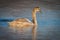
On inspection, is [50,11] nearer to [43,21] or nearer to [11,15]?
[43,21]

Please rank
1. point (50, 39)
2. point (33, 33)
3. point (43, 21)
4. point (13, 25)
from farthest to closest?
point (43, 21), point (13, 25), point (33, 33), point (50, 39)

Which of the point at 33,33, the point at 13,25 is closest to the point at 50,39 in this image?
the point at 33,33

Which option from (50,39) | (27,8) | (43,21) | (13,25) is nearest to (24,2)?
(27,8)

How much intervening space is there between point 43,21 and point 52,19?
22 cm

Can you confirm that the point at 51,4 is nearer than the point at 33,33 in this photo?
No

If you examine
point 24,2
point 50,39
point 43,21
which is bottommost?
point 50,39

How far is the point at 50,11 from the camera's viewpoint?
246 inches

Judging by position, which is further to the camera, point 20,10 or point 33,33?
point 20,10

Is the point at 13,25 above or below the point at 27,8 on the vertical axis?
below

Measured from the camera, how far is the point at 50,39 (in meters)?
3.63

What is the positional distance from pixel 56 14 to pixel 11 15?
0.90 m

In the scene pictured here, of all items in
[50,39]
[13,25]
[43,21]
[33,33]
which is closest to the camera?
[50,39]

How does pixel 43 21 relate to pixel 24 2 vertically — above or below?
below

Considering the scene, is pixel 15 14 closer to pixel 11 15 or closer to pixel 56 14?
pixel 11 15
